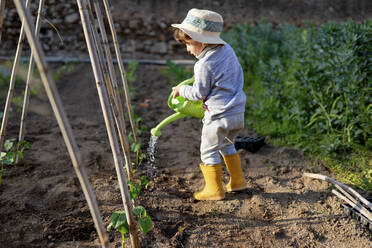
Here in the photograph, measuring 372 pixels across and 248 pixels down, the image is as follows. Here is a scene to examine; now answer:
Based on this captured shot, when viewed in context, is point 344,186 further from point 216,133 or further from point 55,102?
point 55,102

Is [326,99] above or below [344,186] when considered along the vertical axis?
above

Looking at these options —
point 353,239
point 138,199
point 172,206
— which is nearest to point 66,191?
point 138,199

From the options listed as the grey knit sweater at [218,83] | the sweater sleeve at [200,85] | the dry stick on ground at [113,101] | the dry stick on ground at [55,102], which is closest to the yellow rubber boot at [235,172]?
the grey knit sweater at [218,83]

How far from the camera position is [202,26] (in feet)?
6.66

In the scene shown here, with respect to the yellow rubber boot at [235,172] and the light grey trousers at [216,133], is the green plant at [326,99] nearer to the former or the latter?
the yellow rubber boot at [235,172]

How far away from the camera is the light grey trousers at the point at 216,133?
221 centimetres

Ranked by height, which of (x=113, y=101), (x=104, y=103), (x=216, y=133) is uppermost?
(x=104, y=103)

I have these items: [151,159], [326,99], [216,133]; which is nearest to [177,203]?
[216,133]

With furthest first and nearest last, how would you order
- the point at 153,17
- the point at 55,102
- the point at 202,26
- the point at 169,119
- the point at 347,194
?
the point at 153,17 < the point at 169,119 < the point at 347,194 < the point at 202,26 < the point at 55,102

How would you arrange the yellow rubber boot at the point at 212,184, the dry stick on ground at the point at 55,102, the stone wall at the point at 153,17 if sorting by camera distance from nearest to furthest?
1. the dry stick on ground at the point at 55,102
2. the yellow rubber boot at the point at 212,184
3. the stone wall at the point at 153,17

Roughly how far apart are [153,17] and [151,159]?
568cm

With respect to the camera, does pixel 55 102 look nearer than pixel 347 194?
Yes

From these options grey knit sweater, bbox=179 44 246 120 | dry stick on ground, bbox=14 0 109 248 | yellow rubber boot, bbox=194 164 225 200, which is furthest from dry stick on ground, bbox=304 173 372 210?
dry stick on ground, bbox=14 0 109 248

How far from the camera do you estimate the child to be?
2.06 meters
